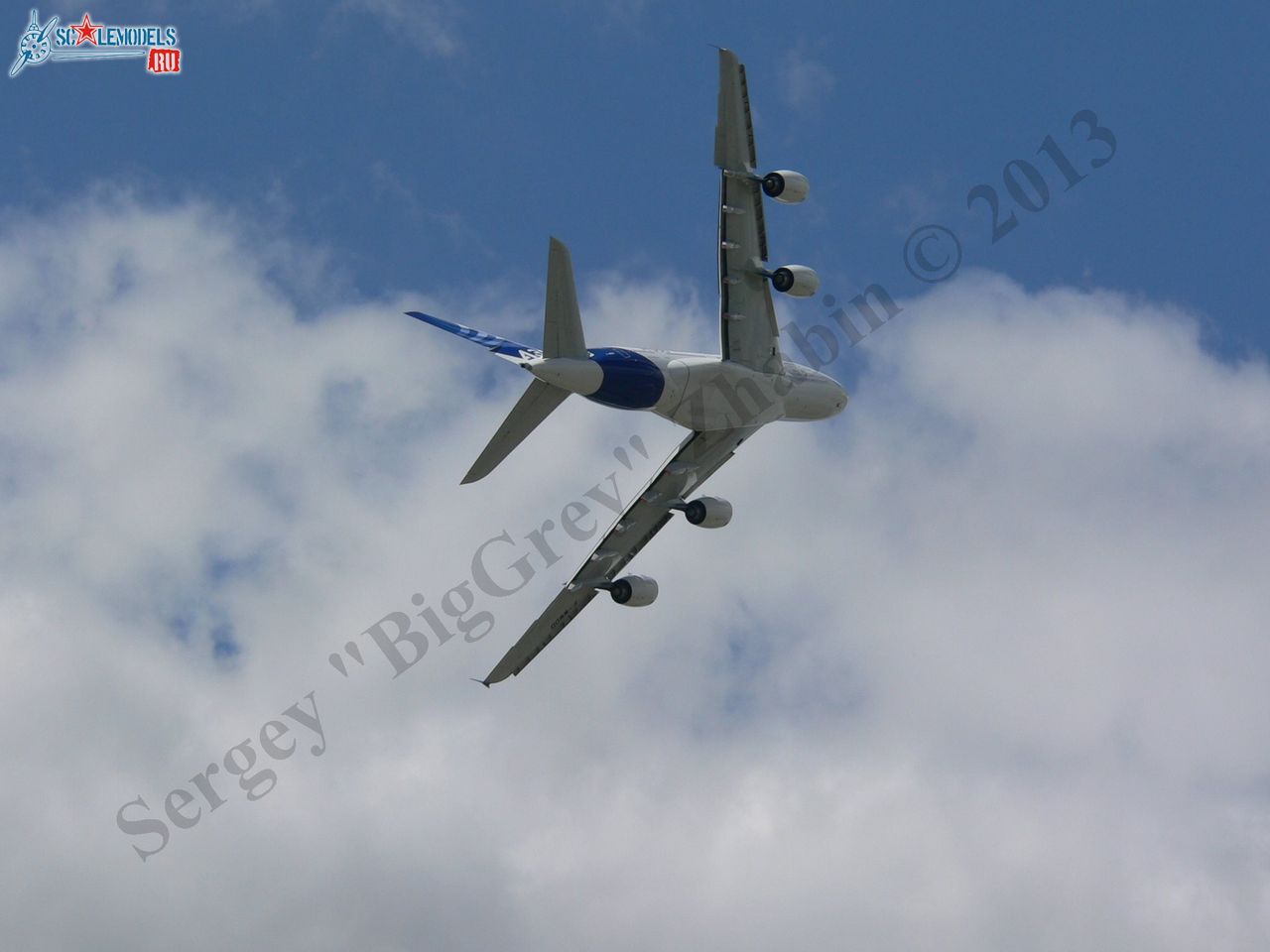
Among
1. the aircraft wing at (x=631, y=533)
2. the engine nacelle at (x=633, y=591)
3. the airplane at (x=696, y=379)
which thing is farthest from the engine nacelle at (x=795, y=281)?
the engine nacelle at (x=633, y=591)

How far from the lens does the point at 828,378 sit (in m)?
60.1

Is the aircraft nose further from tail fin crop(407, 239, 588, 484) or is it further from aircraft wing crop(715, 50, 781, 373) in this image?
tail fin crop(407, 239, 588, 484)

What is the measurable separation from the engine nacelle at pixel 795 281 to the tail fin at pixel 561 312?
7.39m

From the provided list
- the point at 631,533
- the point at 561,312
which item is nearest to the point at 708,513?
the point at 631,533

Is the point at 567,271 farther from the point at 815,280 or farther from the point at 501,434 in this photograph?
the point at 815,280

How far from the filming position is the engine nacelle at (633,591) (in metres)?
58.1

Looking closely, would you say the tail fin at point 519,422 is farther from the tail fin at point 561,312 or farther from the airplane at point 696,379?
the tail fin at point 561,312

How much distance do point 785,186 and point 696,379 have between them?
6.11 m

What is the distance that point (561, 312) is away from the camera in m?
49.7

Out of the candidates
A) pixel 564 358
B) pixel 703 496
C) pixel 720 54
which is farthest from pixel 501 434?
pixel 720 54

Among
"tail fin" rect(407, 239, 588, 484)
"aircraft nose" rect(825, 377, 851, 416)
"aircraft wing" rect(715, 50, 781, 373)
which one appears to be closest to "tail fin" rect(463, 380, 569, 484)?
"tail fin" rect(407, 239, 588, 484)

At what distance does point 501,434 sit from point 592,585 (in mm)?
8463

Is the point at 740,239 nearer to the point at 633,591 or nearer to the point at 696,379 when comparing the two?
the point at 696,379

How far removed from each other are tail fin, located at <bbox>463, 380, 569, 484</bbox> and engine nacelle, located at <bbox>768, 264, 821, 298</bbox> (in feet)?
24.8
